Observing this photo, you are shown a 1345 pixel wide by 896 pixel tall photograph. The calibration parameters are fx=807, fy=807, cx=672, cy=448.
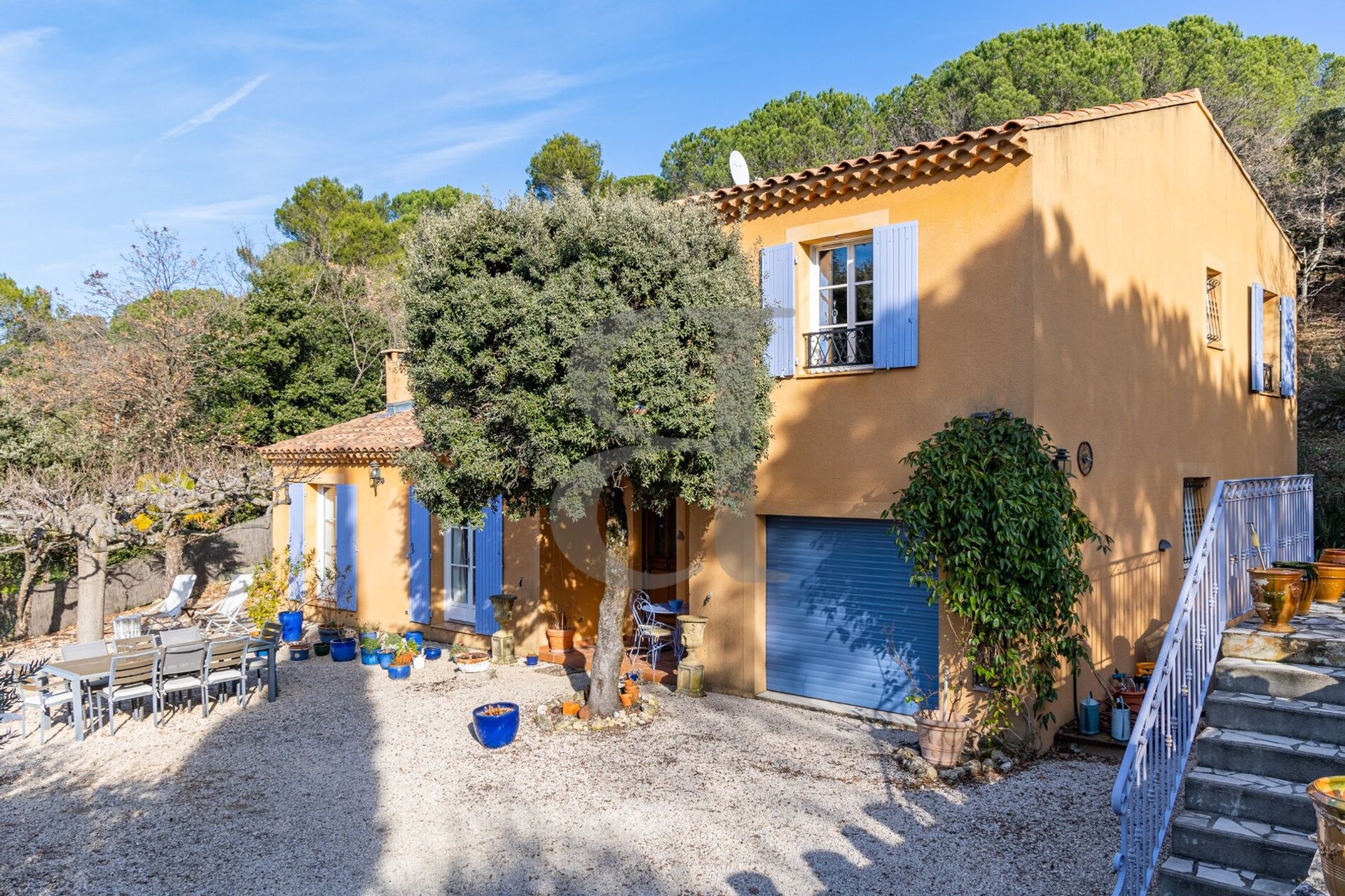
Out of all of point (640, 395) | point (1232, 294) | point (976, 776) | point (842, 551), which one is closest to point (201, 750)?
point (640, 395)

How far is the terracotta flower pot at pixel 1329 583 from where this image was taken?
21.7 ft

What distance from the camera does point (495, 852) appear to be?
5.35m

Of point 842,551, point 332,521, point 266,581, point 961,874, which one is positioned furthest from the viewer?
point 332,521

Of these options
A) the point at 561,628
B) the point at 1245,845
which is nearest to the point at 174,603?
the point at 561,628

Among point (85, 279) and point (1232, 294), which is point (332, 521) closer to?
point (85, 279)

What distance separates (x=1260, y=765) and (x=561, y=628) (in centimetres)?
785

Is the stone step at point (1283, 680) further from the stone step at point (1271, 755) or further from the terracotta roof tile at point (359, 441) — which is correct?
the terracotta roof tile at point (359, 441)

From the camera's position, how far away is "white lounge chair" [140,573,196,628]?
13275 millimetres

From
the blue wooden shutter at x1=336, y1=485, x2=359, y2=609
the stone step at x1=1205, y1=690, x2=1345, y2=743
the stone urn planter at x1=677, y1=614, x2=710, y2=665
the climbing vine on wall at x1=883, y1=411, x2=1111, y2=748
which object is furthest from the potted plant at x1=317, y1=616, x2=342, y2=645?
the stone step at x1=1205, y1=690, x2=1345, y2=743

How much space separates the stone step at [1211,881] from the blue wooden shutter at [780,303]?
5312 mm

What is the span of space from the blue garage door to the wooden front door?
297 centimetres

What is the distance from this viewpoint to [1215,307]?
10.5m

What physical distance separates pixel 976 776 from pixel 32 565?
14.6 meters

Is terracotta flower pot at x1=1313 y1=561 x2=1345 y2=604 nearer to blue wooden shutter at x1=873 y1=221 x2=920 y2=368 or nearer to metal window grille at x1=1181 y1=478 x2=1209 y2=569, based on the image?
metal window grille at x1=1181 y1=478 x2=1209 y2=569
